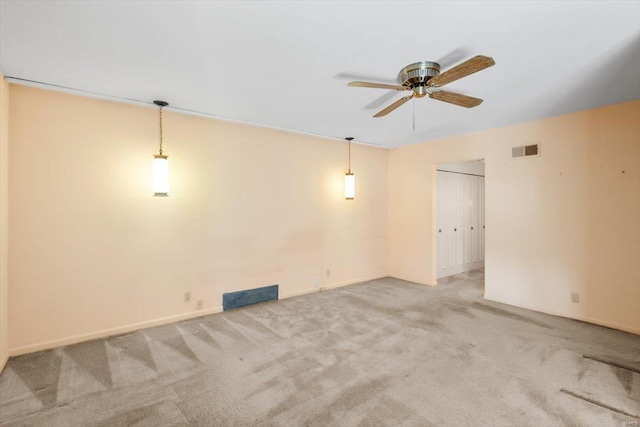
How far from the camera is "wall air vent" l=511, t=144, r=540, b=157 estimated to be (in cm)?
400

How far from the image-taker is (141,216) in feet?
11.2

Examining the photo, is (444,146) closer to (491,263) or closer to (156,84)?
(491,263)

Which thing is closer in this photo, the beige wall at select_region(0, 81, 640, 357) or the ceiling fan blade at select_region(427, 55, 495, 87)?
the ceiling fan blade at select_region(427, 55, 495, 87)

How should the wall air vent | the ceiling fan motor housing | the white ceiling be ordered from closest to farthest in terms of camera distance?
1. the white ceiling
2. the ceiling fan motor housing
3. the wall air vent

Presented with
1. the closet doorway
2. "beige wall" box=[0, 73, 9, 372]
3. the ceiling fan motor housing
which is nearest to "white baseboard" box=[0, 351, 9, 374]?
"beige wall" box=[0, 73, 9, 372]

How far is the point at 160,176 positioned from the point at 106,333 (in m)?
1.79

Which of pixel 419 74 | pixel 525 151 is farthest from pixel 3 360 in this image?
pixel 525 151

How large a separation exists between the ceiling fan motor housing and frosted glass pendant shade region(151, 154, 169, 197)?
8.63 ft

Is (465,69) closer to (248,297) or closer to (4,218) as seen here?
(248,297)

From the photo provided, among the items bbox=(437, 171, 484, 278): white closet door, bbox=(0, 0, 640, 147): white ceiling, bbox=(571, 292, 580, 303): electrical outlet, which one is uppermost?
bbox=(0, 0, 640, 147): white ceiling

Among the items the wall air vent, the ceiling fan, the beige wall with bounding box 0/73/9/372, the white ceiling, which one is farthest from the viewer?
the wall air vent

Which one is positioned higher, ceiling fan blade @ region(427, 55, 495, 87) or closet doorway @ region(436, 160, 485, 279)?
ceiling fan blade @ region(427, 55, 495, 87)

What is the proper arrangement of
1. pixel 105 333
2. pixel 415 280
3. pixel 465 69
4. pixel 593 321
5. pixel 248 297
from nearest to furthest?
pixel 465 69 < pixel 105 333 < pixel 593 321 < pixel 248 297 < pixel 415 280

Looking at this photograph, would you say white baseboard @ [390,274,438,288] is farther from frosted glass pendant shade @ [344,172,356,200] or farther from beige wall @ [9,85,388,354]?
frosted glass pendant shade @ [344,172,356,200]
